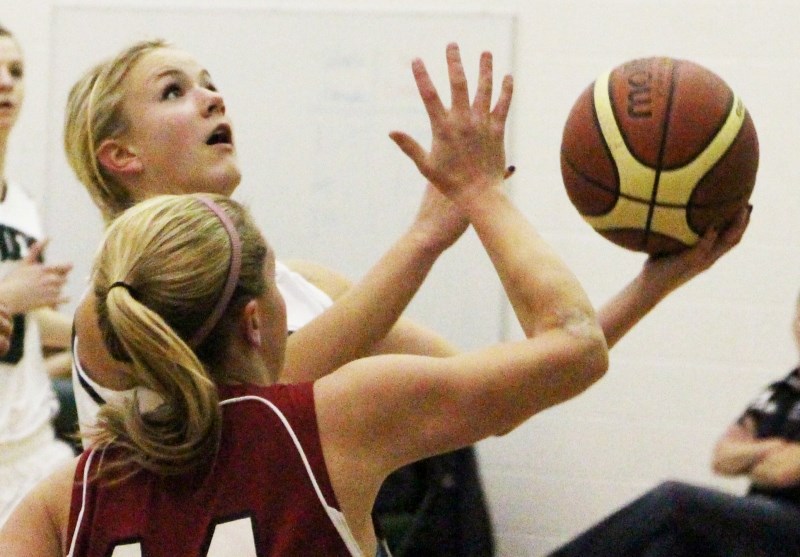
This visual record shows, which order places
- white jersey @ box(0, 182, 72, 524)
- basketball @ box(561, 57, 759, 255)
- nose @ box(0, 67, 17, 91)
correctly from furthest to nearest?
nose @ box(0, 67, 17, 91) < white jersey @ box(0, 182, 72, 524) < basketball @ box(561, 57, 759, 255)

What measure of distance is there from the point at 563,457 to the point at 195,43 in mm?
2043

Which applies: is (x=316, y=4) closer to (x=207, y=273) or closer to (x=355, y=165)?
(x=355, y=165)

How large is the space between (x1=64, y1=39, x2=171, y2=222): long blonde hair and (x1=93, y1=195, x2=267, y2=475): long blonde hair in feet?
1.82

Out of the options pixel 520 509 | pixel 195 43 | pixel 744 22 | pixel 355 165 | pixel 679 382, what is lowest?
pixel 520 509

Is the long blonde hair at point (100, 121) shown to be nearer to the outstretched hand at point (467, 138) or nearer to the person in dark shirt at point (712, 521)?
the outstretched hand at point (467, 138)

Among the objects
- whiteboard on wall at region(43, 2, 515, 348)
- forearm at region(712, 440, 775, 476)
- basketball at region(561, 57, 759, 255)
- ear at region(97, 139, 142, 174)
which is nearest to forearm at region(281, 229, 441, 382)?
basketball at region(561, 57, 759, 255)

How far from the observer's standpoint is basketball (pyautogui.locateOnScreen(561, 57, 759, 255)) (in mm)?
1924

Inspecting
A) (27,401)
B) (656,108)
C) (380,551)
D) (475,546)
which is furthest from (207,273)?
(475,546)

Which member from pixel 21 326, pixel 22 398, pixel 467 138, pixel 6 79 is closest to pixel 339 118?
pixel 6 79

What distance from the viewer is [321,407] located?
4.95 ft

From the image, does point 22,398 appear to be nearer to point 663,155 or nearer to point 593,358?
point 663,155

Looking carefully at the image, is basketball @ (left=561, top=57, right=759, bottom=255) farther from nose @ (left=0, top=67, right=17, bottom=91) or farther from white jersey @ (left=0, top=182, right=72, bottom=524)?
nose @ (left=0, top=67, right=17, bottom=91)

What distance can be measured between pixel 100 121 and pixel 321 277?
0.54 meters

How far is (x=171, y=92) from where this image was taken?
2.10 meters
